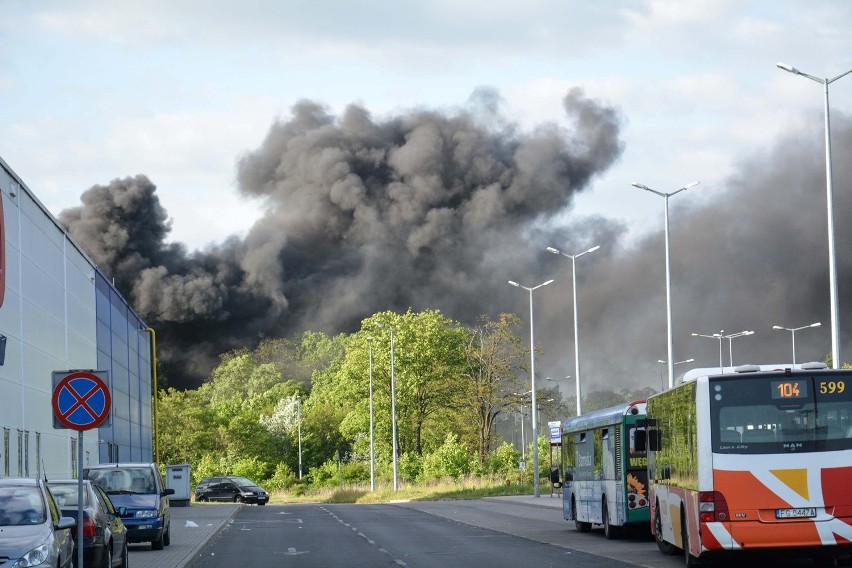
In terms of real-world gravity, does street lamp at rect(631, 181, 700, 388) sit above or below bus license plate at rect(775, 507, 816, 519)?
above

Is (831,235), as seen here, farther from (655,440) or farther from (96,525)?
(96,525)

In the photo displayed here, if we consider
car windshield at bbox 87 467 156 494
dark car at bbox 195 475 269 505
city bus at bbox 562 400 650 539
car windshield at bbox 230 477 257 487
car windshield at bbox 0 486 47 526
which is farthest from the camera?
car windshield at bbox 230 477 257 487

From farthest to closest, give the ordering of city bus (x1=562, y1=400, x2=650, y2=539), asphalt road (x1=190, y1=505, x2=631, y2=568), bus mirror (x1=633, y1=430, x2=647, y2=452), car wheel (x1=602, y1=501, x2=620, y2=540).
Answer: car wheel (x1=602, y1=501, x2=620, y2=540)
city bus (x1=562, y1=400, x2=650, y2=539)
bus mirror (x1=633, y1=430, x2=647, y2=452)
asphalt road (x1=190, y1=505, x2=631, y2=568)

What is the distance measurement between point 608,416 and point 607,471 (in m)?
1.00

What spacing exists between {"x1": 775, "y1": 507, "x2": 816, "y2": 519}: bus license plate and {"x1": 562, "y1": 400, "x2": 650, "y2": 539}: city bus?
732 centimetres

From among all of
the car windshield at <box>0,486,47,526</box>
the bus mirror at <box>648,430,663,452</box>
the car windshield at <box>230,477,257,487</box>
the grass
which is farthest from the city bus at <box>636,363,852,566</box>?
the car windshield at <box>230,477,257,487</box>

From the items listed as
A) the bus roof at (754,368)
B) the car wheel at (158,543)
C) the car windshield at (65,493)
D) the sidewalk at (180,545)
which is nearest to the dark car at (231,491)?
the sidewalk at (180,545)

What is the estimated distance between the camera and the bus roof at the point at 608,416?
2356cm

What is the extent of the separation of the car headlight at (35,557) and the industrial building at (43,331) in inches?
417

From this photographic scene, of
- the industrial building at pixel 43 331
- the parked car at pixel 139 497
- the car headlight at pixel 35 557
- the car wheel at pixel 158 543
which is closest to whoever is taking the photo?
the car headlight at pixel 35 557

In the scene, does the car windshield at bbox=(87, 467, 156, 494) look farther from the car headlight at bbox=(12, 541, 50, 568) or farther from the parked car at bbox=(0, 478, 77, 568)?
the car headlight at bbox=(12, 541, 50, 568)

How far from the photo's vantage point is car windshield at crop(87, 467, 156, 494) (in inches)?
962

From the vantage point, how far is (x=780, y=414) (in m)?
15.4

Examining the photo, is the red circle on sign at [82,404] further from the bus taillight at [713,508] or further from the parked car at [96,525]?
the bus taillight at [713,508]
